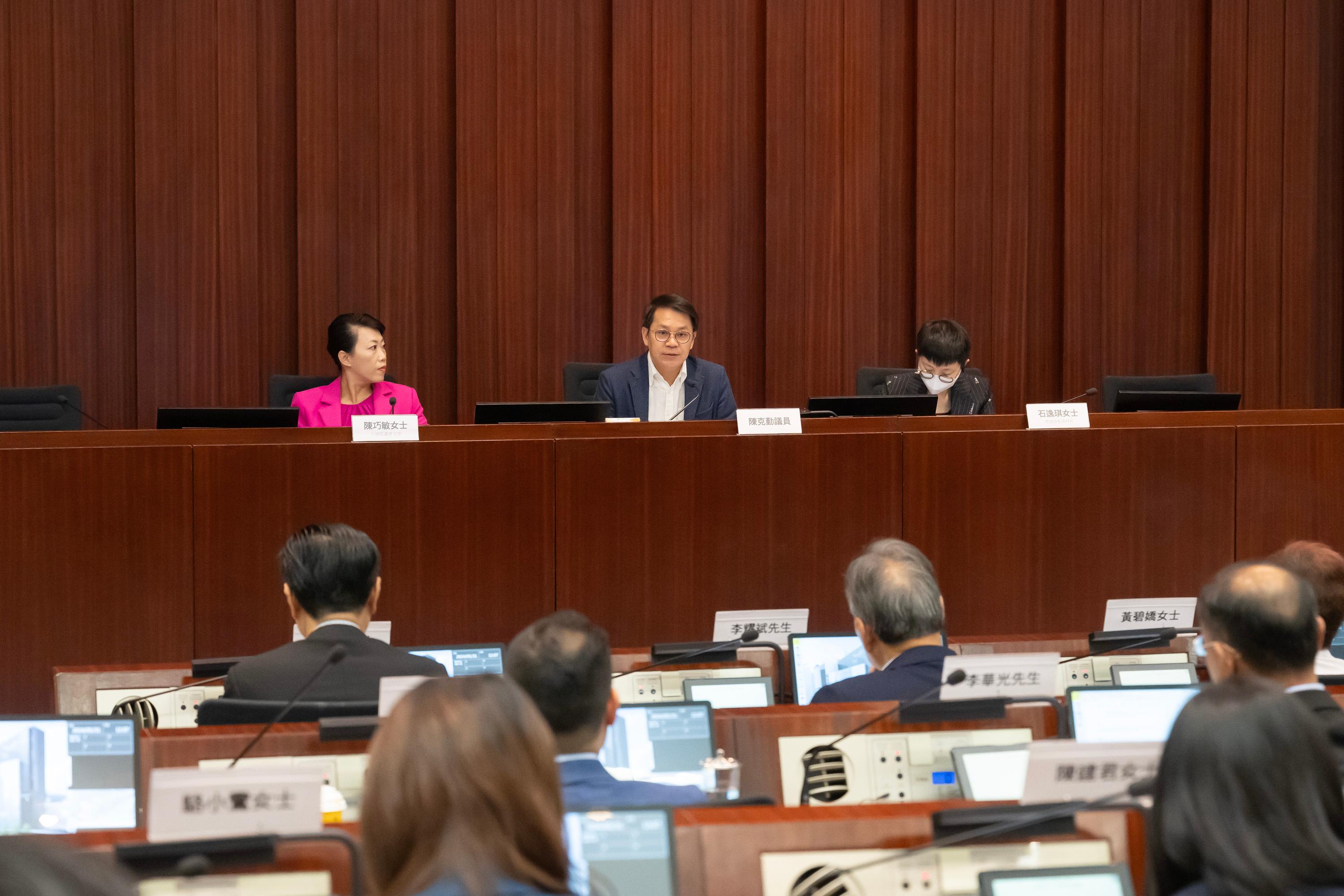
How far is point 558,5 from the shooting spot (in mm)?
6391

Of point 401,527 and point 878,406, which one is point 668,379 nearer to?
point 878,406

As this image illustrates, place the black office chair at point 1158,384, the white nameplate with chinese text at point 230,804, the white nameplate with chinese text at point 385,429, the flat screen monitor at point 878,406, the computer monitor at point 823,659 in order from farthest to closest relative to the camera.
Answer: the black office chair at point 1158,384 → the flat screen monitor at point 878,406 → the white nameplate with chinese text at point 385,429 → the computer monitor at point 823,659 → the white nameplate with chinese text at point 230,804

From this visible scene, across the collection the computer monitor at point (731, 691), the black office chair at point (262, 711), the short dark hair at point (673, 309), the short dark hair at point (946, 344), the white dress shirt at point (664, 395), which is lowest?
the computer monitor at point (731, 691)

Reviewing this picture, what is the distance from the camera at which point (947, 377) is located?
5.16 meters

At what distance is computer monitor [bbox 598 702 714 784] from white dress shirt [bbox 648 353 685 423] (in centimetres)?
251

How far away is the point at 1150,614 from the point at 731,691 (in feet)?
4.96

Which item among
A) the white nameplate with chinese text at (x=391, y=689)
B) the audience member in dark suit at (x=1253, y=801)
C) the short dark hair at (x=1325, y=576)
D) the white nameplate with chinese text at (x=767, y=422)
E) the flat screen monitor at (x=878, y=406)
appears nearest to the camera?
the audience member in dark suit at (x=1253, y=801)

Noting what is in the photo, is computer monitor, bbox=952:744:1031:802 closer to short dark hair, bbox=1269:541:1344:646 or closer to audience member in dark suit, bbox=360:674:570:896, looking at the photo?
short dark hair, bbox=1269:541:1344:646

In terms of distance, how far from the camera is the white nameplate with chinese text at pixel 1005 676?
217 centimetres

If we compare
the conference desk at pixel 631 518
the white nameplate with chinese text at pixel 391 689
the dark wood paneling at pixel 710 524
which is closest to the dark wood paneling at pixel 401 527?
the conference desk at pixel 631 518

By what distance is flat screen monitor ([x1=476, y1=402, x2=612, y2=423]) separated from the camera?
413cm

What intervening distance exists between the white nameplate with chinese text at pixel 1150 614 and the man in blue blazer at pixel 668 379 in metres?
1.57

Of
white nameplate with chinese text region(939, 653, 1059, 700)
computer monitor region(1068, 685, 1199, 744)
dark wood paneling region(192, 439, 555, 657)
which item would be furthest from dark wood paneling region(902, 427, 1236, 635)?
white nameplate with chinese text region(939, 653, 1059, 700)

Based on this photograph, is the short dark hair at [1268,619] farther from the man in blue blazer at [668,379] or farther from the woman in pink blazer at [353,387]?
the woman in pink blazer at [353,387]
